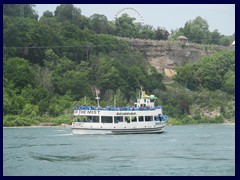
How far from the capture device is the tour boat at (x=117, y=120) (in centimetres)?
4612

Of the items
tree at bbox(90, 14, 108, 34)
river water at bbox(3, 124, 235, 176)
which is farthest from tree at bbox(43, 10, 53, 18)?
river water at bbox(3, 124, 235, 176)

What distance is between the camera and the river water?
26453mm

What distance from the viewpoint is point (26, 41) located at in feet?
237

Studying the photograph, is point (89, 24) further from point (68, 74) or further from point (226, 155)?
point (226, 155)

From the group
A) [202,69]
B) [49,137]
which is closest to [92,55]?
[202,69]

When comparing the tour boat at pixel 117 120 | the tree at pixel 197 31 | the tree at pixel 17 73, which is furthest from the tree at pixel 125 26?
the tour boat at pixel 117 120

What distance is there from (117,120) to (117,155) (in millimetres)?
15193

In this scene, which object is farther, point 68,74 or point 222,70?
point 222,70

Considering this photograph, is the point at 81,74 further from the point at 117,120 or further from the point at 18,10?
the point at 117,120

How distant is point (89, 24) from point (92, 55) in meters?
10.8

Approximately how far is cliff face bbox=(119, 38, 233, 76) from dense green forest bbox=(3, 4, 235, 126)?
2308 millimetres

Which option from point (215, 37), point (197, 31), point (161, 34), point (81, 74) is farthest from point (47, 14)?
point (215, 37)

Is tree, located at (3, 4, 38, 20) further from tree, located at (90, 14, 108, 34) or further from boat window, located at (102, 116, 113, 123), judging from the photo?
boat window, located at (102, 116, 113, 123)

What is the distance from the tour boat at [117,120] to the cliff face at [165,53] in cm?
3971
